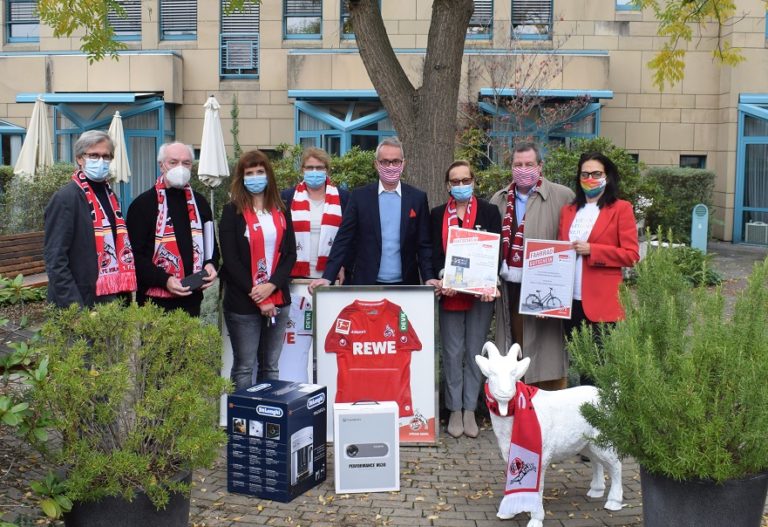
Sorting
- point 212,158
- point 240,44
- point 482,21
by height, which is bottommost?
point 212,158

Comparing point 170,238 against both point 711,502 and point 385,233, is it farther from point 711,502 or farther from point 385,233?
point 711,502

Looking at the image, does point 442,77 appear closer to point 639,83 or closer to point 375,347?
point 375,347

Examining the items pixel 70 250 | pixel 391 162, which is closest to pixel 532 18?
pixel 391 162

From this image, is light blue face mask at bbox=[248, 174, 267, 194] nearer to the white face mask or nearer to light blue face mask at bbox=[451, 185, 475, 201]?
the white face mask

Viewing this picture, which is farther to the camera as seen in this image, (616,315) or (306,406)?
(616,315)

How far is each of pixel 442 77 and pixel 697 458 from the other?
5470 millimetres

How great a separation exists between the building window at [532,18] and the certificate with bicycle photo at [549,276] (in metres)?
16.5

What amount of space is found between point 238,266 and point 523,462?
8.73 feet

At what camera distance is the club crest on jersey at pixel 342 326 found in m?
6.75

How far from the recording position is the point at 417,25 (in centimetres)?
2164

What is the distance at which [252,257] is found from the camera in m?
6.59

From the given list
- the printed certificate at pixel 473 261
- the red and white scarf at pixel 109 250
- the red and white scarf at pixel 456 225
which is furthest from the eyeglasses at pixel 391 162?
the red and white scarf at pixel 109 250

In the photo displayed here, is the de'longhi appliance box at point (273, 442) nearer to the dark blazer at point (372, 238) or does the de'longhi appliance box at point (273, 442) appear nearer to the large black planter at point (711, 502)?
the dark blazer at point (372, 238)

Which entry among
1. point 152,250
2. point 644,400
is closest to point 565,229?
point 644,400
